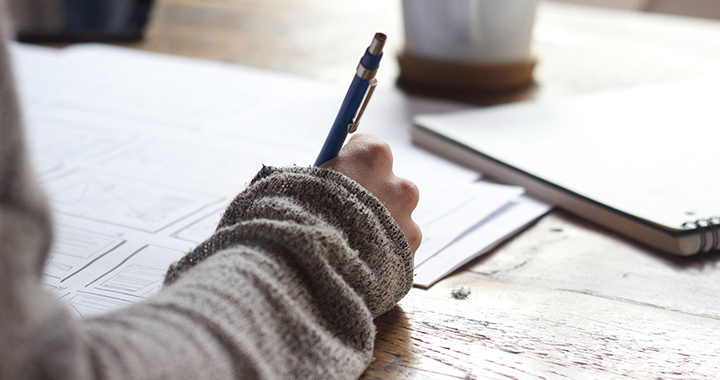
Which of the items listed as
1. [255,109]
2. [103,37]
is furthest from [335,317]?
[103,37]

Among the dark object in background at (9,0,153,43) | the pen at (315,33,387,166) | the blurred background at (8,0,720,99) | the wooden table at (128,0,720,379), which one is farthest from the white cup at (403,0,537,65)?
the dark object in background at (9,0,153,43)

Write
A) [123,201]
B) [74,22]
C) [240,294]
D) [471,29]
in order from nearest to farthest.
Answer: [240,294]
[123,201]
[471,29]
[74,22]

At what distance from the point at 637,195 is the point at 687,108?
→ 252mm

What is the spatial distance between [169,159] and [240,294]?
0.36 m

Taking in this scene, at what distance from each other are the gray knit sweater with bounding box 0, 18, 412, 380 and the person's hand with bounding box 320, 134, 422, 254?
0.03 meters

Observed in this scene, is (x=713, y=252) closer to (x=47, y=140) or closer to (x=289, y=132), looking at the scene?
(x=289, y=132)

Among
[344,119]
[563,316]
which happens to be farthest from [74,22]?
[563,316]

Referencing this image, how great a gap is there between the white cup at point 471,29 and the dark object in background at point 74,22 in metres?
0.54

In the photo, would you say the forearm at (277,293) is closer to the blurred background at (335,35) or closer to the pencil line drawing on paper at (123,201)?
the pencil line drawing on paper at (123,201)

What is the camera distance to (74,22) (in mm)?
1038

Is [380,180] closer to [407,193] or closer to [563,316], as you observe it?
[407,193]

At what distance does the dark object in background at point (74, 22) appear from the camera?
102 centimetres

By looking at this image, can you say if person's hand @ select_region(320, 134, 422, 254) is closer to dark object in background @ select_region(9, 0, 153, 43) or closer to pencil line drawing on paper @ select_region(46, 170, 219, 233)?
pencil line drawing on paper @ select_region(46, 170, 219, 233)

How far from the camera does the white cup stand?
2.42ft
